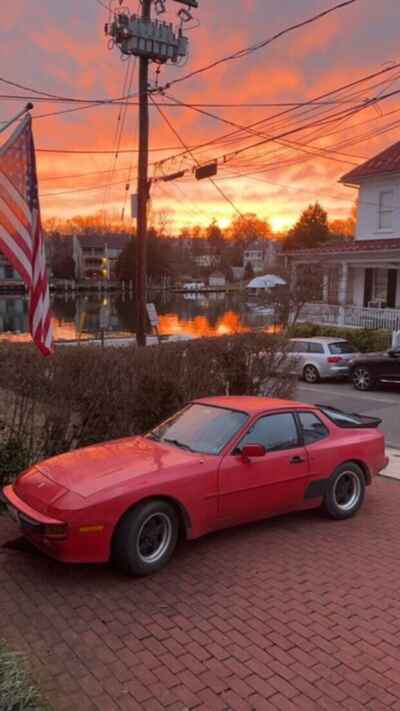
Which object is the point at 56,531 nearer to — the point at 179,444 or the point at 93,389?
the point at 179,444

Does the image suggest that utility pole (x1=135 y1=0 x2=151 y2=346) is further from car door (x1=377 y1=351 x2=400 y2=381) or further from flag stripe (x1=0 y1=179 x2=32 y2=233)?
flag stripe (x1=0 y1=179 x2=32 y2=233)

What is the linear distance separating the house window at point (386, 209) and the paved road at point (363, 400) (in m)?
11.2

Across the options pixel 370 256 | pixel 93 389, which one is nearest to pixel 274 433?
pixel 93 389

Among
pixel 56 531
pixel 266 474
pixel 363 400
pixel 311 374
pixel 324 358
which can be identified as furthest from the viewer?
pixel 311 374

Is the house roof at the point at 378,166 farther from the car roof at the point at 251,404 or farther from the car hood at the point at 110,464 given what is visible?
the car hood at the point at 110,464

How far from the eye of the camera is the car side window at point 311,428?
614cm

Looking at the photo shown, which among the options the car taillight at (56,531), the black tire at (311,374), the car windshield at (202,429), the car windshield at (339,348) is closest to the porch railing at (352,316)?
the car windshield at (339,348)

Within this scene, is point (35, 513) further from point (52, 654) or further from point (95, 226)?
point (95, 226)

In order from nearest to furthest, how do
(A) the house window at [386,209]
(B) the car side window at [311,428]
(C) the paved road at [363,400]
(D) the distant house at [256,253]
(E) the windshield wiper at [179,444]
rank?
(E) the windshield wiper at [179,444] → (B) the car side window at [311,428] → (C) the paved road at [363,400] → (A) the house window at [386,209] → (D) the distant house at [256,253]

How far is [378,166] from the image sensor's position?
26.3 m

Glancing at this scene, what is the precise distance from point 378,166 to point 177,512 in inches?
992

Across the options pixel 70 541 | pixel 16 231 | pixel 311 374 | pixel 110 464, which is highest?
pixel 16 231

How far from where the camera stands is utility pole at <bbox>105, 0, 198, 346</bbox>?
1548 centimetres

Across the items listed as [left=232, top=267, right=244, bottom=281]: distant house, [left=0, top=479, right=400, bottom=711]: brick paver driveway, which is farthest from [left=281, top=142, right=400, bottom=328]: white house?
[left=232, top=267, right=244, bottom=281]: distant house
